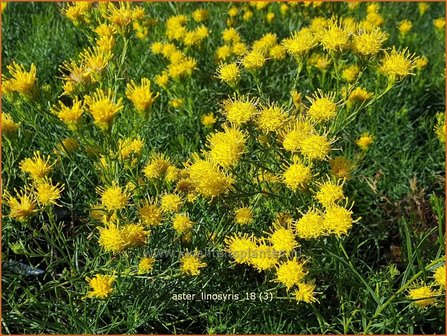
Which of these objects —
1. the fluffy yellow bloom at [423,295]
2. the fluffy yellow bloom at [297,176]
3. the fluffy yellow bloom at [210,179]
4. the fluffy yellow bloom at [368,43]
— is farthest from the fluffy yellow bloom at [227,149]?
the fluffy yellow bloom at [423,295]

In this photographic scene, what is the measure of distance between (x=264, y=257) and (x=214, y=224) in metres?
0.35

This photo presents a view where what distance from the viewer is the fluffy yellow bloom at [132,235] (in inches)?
60.7

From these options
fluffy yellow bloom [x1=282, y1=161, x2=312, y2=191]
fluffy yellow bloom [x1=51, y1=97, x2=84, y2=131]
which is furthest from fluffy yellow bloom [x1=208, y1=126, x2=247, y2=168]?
fluffy yellow bloom [x1=51, y1=97, x2=84, y2=131]

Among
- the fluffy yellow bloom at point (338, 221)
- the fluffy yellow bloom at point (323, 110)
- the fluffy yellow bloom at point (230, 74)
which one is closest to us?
the fluffy yellow bloom at point (338, 221)

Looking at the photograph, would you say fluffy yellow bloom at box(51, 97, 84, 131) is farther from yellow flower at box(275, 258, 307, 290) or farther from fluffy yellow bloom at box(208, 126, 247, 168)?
yellow flower at box(275, 258, 307, 290)

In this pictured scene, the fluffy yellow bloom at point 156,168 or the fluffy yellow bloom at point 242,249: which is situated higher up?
the fluffy yellow bloom at point 156,168

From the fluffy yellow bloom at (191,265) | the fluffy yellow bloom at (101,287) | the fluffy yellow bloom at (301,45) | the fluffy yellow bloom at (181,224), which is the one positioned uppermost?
the fluffy yellow bloom at (301,45)

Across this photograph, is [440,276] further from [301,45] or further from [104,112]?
[104,112]

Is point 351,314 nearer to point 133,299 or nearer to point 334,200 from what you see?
point 334,200

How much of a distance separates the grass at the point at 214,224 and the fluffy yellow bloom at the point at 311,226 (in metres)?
0.06

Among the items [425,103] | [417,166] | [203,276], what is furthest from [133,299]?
[425,103]

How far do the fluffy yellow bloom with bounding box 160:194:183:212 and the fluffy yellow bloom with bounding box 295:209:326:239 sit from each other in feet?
1.26

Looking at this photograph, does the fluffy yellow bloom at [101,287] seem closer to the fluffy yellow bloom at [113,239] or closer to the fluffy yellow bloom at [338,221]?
the fluffy yellow bloom at [113,239]

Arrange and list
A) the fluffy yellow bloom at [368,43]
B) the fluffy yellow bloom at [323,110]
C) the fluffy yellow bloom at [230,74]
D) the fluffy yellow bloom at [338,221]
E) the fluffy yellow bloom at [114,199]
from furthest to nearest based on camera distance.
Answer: the fluffy yellow bloom at [230,74]
the fluffy yellow bloom at [368,43]
the fluffy yellow bloom at [323,110]
the fluffy yellow bloom at [114,199]
the fluffy yellow bloom at [338,221]
